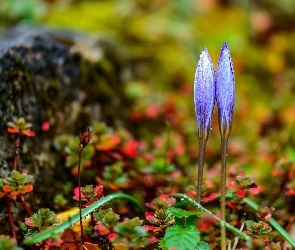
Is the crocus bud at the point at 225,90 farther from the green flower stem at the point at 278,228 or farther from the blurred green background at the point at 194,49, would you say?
the blurred green background at the point at 194,49

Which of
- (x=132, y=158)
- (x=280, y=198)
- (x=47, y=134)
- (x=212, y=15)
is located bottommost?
(x=280, y=198)

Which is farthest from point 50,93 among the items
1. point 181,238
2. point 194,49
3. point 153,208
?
point 194,49

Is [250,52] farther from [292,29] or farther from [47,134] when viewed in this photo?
[47,134]

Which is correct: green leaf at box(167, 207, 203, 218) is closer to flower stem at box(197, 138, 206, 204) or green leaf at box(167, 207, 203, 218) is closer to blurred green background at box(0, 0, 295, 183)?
flower stem at box(197, 138, 206, 204)

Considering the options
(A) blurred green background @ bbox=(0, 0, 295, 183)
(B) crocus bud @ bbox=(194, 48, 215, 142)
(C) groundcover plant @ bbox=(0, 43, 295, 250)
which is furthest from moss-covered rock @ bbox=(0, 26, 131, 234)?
(B) crocus bud @ bbox=(194, 48, 215, 142)

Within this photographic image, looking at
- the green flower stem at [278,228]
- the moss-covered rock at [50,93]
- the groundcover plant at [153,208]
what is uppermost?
the moss-covered rock at [50,93]

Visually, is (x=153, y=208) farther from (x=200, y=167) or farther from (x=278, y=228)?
(x=278, y=228)

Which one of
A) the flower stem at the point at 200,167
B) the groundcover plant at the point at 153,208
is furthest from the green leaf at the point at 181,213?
the flower stem at the point at 200,167

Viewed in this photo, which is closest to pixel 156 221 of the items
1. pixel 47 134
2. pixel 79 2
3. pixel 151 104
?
pixel 47 134
